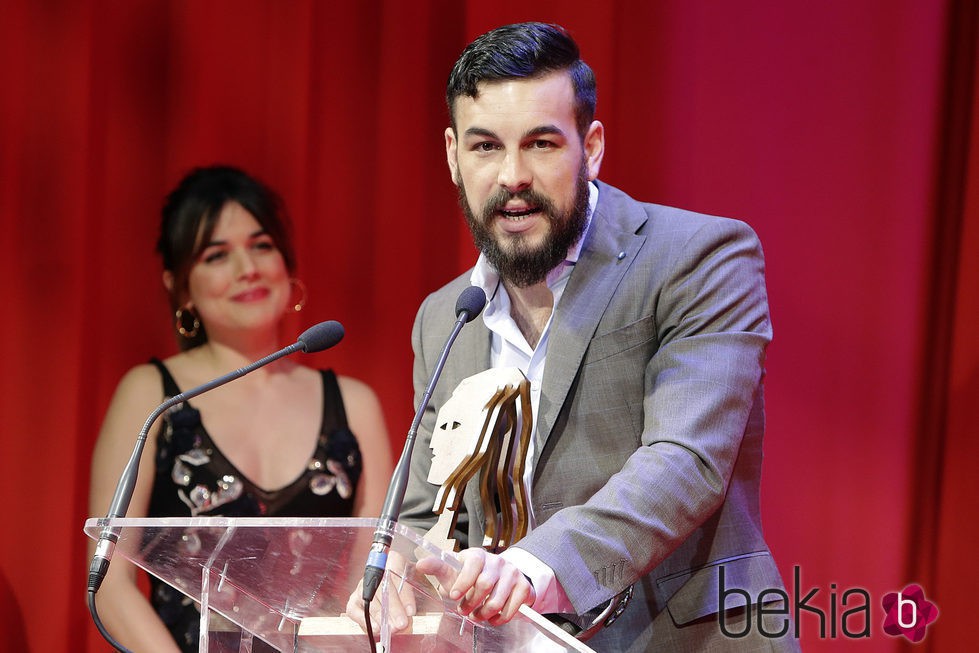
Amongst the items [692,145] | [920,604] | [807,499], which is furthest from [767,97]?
[920,604]

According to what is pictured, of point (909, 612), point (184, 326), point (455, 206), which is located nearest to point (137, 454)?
point (184, 326)

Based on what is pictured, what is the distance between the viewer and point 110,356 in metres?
3.19

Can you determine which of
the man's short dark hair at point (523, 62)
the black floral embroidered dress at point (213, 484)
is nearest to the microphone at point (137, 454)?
the man's short dark hair at point (523, 62)

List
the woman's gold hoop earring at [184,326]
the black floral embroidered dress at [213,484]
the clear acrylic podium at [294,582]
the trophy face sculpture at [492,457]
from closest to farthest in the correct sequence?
the clear acrylic podium at [294,582] < the trophy face sculpture at [492,457] < the black floral embroidered dress at [213,484] < the woman's gold hoop earring at [184,326]

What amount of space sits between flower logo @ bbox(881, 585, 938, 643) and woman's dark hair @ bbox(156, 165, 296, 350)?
205 cm

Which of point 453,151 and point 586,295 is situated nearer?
point 586,295

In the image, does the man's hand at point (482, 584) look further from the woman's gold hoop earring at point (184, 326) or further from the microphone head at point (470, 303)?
the woman's gold hoop earring at point (184, 326)

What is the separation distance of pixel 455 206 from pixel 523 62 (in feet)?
4.39

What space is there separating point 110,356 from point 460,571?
7.24 ft

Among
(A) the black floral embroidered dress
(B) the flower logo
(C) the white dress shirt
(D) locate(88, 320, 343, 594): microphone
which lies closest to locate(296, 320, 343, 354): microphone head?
(D) locate(88, 320, 343, 594): microphone

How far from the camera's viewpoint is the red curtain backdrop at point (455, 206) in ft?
9.70

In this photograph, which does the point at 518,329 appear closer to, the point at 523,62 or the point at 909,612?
the point at 523,62

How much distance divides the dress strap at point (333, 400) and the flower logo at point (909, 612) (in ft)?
5.34

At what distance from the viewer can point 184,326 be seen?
127 inches
